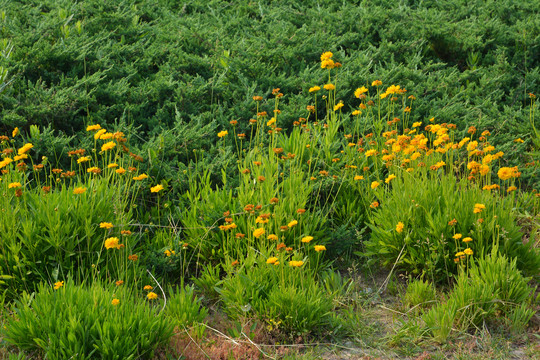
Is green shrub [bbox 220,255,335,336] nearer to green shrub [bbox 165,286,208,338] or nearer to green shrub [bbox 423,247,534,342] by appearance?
green shrub [bbox 165,286,208,338]

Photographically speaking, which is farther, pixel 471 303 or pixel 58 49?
pixel 58 49

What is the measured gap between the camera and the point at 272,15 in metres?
7.25

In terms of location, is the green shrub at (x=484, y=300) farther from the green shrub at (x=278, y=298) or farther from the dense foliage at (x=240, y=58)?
the dense foliage at (x=240, y=58)

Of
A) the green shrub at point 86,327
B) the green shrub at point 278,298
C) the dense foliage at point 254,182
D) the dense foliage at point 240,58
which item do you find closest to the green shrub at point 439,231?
the dense foliage at point 254,182

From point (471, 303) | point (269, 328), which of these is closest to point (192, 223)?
point (269, 328)

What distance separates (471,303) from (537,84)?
3828mm

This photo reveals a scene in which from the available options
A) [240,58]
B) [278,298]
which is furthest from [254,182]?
[240,58]

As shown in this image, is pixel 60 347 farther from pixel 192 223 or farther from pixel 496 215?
pixel 496 215

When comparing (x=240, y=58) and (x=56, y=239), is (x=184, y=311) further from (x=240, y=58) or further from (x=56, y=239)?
(x=240, y=58)

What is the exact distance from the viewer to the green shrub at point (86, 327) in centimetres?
307

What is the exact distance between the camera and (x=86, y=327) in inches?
122

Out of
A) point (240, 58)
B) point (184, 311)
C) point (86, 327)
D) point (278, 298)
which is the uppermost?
point (240, 58)

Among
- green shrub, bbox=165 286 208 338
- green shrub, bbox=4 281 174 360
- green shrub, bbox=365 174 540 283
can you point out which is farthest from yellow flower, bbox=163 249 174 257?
green shrub, bbox=365 174 540 283

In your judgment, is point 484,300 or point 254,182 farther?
point 254,182
